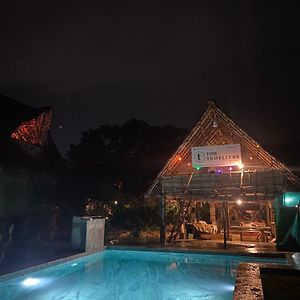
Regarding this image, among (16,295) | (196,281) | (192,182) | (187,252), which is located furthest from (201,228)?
(16,295)

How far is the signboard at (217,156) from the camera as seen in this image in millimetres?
12789

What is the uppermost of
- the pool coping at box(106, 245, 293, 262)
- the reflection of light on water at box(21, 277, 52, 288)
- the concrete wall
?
the concrete wall

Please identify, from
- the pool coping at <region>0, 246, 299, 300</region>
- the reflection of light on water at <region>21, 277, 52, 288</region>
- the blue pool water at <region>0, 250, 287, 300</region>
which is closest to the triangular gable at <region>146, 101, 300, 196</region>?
the pool coping at <region>0, 246, 299, 300</region>

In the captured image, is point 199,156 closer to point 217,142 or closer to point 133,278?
point 217,142

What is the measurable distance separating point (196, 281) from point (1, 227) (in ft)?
24.7

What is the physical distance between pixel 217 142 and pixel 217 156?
1.70 meters

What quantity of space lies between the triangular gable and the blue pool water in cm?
422

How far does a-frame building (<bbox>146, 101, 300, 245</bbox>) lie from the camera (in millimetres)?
12867

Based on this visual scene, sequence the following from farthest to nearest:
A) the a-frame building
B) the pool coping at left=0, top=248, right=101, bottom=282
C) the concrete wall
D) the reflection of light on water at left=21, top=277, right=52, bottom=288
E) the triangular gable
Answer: the a-frame building
the triangular gable
the concrete wall
the reflection of light on water at left=21, top=277, right=52, bottom=288
the pool coping at left=0, top=248, right=101, bottom=282

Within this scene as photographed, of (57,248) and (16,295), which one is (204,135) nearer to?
(57,248)

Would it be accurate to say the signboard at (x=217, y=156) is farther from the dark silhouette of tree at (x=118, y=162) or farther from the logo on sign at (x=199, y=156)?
the dark silhouette of tree at (x=118, y=162)

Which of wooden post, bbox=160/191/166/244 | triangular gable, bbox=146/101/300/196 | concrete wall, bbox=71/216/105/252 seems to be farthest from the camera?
wooden post, bbox=160/191/166/244

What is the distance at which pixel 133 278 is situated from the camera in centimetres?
910

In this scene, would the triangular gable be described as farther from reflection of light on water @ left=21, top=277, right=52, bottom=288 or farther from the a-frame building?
reflection of light on water @ left=21, top=277, right=52, bottom=288
